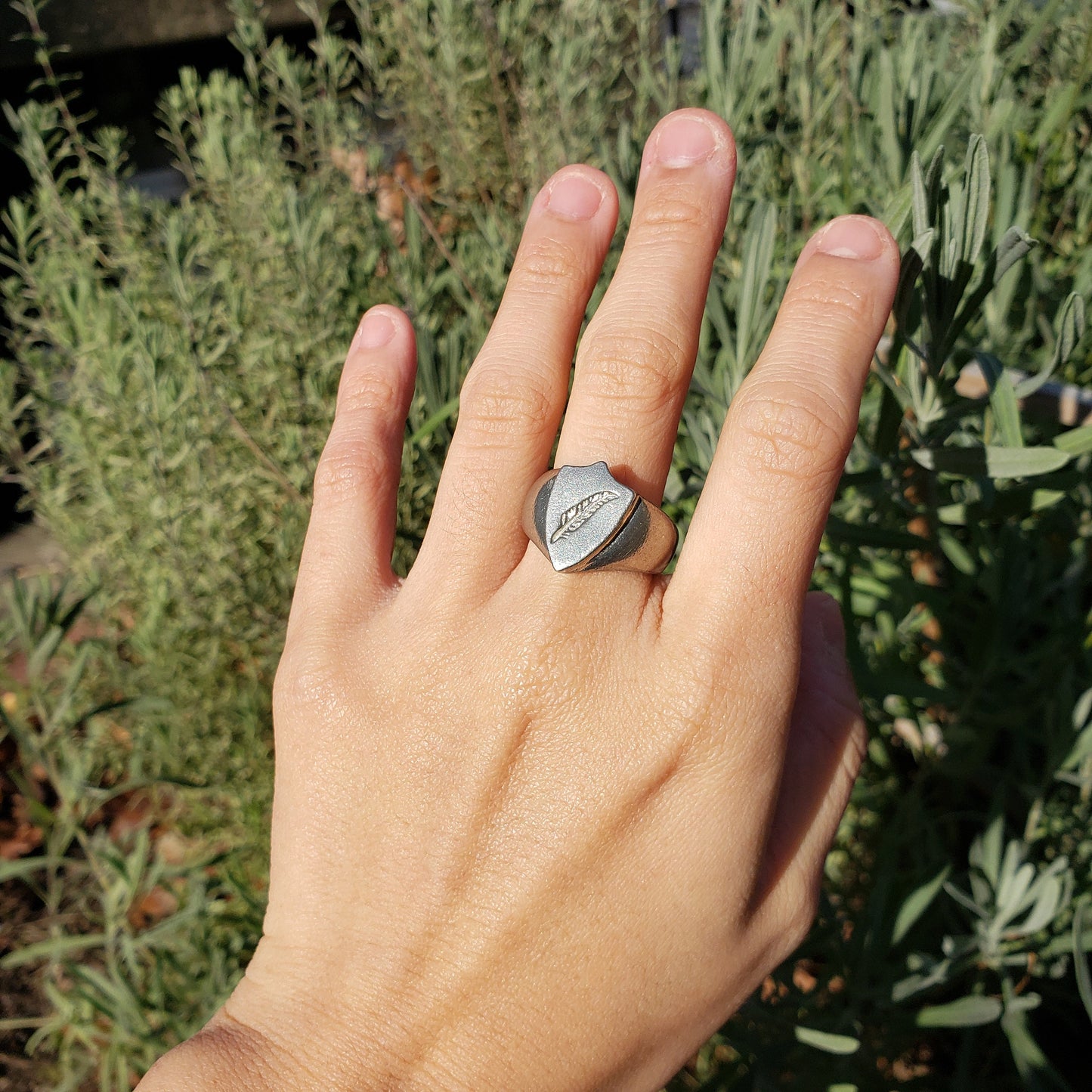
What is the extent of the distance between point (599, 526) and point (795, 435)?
291mm


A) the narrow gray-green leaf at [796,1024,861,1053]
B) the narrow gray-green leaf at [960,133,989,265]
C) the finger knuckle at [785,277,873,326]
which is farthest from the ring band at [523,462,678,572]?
the narrow gray-green leaf at [796,1024,861,1053]

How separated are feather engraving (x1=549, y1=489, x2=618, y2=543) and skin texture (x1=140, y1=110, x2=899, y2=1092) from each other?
10 cm

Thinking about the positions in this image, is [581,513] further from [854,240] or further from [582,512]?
[854,240]

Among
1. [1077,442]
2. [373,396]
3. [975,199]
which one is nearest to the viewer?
[975,199]

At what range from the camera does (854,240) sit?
1.27 meters

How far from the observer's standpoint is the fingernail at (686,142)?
1.40m

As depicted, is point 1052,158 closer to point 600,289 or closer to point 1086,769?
point 600,289

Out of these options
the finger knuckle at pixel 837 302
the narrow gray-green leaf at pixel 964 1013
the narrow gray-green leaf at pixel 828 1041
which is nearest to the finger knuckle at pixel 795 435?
the finger knuckle at pixel 837 302

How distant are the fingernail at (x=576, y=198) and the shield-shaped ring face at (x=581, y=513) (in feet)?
1.61

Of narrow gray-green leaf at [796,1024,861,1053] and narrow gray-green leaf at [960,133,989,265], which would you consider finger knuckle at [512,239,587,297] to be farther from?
narrow gray-green leaf at [796,1024,861,1053]

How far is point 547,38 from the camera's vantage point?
373 cm

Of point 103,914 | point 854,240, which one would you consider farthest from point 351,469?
point 103,914

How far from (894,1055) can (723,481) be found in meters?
1.47

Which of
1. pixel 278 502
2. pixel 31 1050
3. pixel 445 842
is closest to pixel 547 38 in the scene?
pixel 278 502
